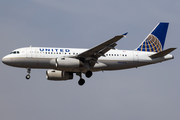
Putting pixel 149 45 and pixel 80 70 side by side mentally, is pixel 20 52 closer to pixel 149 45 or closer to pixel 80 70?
pixel 80 70

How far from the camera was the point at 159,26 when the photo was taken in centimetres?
4522

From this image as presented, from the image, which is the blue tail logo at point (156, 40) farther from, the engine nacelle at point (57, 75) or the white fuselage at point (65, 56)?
the engine nacelle at point (57, 75)

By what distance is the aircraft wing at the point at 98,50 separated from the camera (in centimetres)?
3506

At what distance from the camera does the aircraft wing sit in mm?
35062

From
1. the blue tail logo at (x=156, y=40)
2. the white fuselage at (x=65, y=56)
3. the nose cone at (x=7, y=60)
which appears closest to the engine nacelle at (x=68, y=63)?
the white fuselage at (x=65, y=56)

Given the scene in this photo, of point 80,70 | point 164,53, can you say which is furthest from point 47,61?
point 164,53

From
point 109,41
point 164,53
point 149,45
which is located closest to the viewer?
point 109,41

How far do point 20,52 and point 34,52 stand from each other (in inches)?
67.4

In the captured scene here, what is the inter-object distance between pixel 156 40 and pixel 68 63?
13.5 metres

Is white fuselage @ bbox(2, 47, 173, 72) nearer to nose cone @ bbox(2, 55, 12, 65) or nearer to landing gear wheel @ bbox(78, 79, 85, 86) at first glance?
nose cone @ bbox(2, 55, 12, 65)

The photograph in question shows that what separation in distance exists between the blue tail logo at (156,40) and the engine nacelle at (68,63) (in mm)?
9164

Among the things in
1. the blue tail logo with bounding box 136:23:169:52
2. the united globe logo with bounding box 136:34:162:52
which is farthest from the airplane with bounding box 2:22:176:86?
the blue tail logo with bounding box 136:23:169:52

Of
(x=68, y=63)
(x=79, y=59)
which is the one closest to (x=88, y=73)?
(x=79, y=59)

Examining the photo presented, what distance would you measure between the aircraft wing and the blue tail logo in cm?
725
